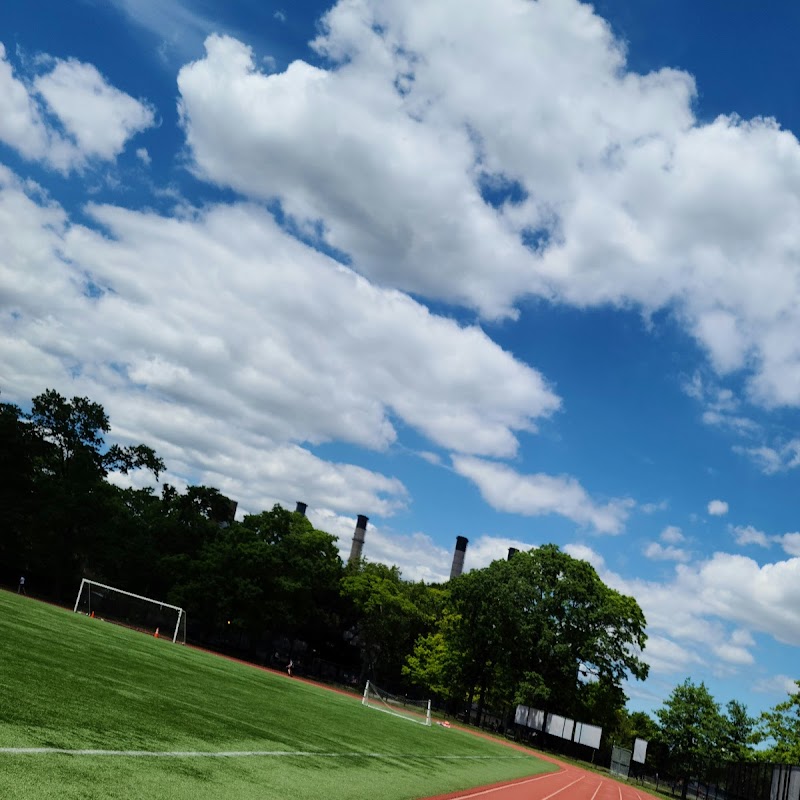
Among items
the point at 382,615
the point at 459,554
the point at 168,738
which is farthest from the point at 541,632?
the point at 168,738

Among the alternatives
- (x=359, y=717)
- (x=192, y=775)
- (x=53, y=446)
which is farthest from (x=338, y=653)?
(x=192, y=775)

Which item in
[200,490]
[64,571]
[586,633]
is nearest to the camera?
[586,633]

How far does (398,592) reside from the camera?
71938mm

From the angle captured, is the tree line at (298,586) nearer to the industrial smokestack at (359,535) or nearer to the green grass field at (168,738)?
the industrial smokestack at (359,535)

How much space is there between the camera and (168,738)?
476 inches

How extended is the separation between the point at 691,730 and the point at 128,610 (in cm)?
4784

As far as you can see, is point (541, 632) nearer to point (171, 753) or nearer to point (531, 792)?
point (531, 792)

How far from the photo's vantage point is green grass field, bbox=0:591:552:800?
8.70 meters

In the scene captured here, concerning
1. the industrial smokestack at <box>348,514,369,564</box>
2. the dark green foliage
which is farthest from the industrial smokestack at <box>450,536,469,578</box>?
the dark green foliage

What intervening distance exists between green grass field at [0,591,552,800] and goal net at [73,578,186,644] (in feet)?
86.3

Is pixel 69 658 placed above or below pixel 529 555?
below

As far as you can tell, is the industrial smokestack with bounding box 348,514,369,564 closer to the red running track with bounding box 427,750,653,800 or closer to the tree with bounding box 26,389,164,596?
the tree with bounding box 26,389,164,596

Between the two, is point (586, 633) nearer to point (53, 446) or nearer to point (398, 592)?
point (398, 592)

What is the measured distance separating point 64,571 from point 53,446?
1084 cm
